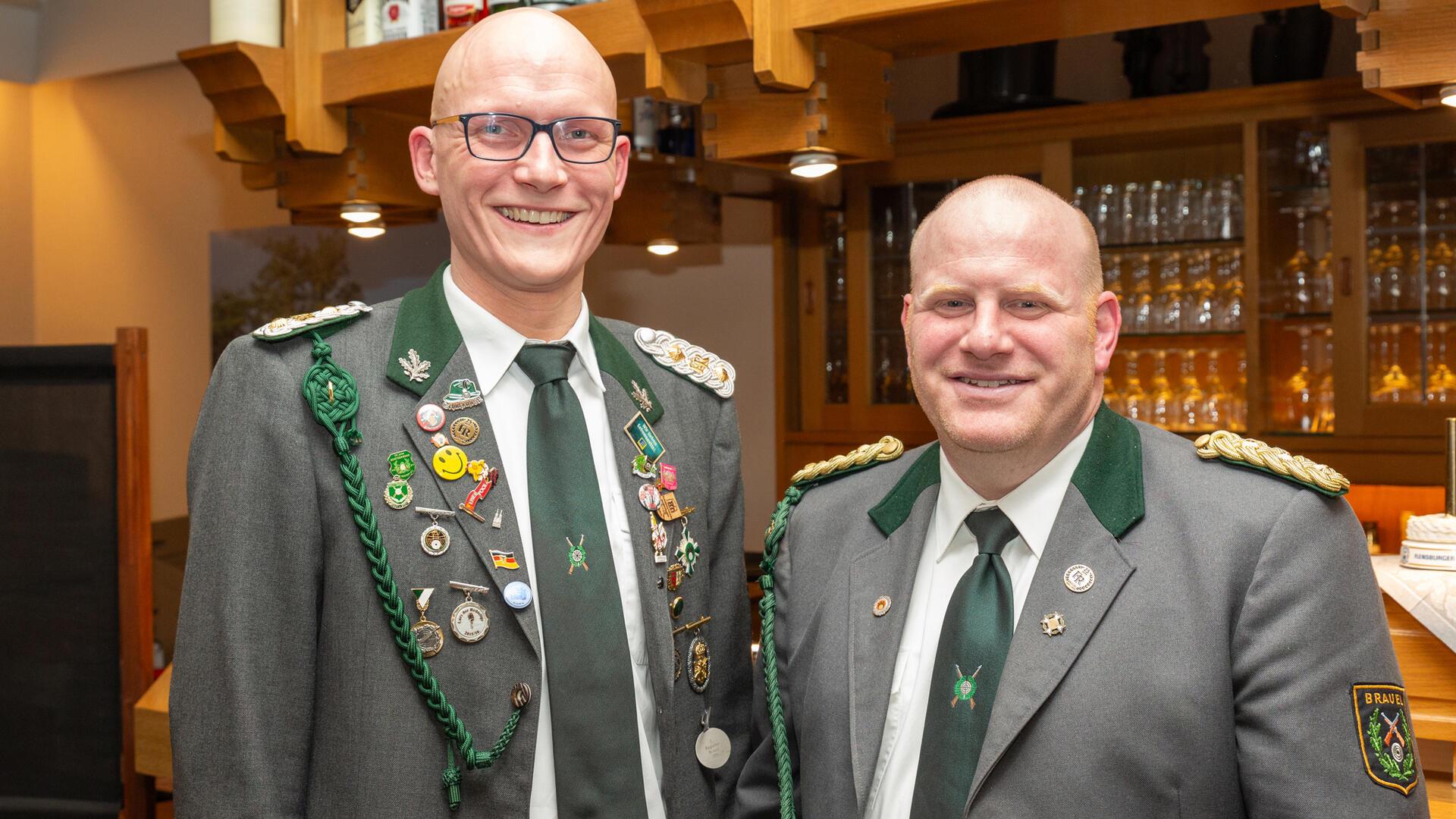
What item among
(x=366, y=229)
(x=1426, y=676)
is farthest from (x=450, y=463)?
(x=366, y=229)

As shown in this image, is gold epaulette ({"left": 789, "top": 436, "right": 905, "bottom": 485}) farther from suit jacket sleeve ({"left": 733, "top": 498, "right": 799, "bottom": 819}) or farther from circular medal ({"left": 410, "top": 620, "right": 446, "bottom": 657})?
circular medal ({"left": 410, "top": 620, "right": 446, "bottom": 657})

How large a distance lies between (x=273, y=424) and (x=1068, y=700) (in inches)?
33.8

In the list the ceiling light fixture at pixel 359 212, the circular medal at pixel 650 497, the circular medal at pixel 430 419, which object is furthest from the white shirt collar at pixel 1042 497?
the ceiling light fixture at pixel 359 212

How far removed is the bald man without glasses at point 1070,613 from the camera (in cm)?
127

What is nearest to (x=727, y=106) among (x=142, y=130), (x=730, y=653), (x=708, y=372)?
(x=708, y=372)

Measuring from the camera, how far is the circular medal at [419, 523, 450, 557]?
145 cm

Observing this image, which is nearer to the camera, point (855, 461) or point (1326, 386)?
point (855, 461)

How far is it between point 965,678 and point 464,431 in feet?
1.97

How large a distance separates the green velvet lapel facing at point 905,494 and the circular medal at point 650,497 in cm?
25

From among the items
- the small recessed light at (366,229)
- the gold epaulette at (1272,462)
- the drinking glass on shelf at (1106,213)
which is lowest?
the gold epaulette at (1272,462)

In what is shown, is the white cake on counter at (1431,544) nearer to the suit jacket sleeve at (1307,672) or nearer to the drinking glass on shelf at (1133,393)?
the suit jacket sleeve at (1307,672)

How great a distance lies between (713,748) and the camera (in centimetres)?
160

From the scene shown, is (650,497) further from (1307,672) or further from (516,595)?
(1307,672)

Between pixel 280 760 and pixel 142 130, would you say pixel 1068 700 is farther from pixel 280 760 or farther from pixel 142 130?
pixel 142 130
